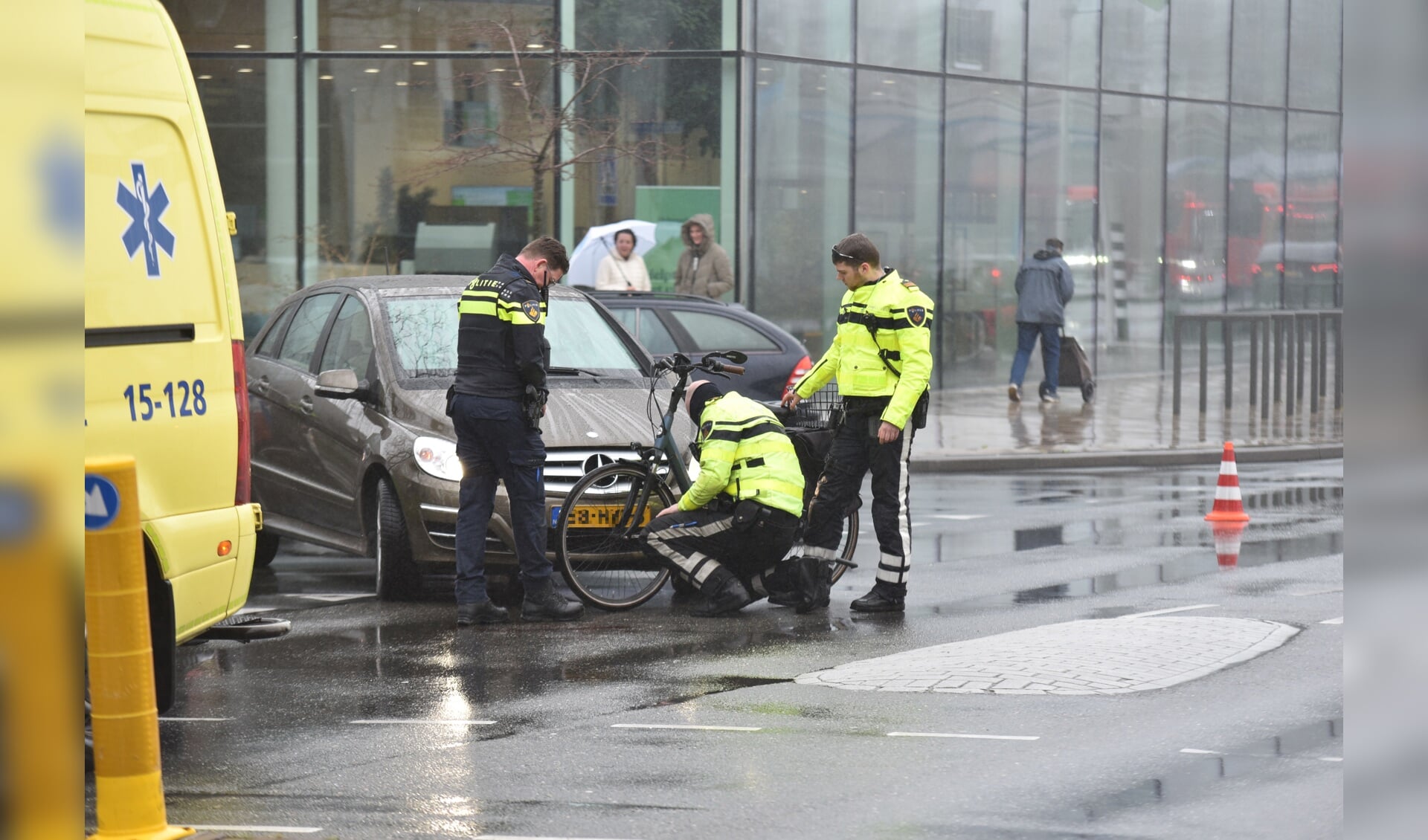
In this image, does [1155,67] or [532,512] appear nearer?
[532,512]

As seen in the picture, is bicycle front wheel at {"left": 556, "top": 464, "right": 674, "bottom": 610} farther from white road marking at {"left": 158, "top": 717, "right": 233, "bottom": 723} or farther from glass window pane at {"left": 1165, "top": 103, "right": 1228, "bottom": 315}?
glass window pane at {"left": 1165, "top": 103, "right": 1228, "bottom": 315}

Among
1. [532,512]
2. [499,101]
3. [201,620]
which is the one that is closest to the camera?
[201,620]

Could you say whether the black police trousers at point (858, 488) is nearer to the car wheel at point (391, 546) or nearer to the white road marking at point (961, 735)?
the car wheel at point (391, 546)

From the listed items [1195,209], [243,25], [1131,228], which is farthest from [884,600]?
[1195,209]

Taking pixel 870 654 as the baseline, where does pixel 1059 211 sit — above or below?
above

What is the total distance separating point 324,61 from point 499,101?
233cm

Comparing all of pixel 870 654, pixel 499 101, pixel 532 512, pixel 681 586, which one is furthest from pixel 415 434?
pixel 499 101

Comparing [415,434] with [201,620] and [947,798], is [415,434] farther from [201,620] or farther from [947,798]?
[947,798]

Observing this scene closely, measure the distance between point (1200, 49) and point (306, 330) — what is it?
20479mm

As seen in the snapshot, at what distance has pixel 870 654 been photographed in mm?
7594

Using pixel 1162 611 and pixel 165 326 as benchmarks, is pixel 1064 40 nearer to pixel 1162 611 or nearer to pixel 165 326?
pixel 1162 611

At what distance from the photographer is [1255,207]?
94.6 feet

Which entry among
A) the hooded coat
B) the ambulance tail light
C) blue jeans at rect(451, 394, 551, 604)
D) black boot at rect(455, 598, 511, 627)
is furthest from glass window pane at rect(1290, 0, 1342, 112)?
the ambulance tail light
